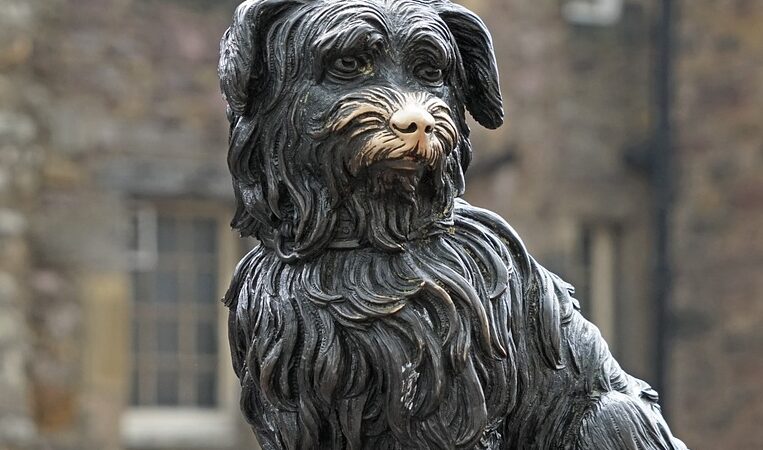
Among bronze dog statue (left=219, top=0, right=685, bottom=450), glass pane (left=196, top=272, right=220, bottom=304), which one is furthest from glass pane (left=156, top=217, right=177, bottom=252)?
bronze dog statue (left=219, top=0, right=685, bottom=450)

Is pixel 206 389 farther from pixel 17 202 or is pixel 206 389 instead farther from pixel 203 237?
pixel 17 202

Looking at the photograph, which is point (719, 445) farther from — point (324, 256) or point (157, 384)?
point (324, 256)

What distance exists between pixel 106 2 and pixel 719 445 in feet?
19.4

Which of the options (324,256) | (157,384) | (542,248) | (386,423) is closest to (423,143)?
(324,256)

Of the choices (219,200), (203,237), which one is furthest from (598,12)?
(203,237)

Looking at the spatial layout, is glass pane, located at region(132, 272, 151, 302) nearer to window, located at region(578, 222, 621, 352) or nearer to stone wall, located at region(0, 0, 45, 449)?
stone wall, located at region(0, 0, 45, 449)

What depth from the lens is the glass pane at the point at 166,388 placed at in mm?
11727

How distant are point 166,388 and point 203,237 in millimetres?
1150

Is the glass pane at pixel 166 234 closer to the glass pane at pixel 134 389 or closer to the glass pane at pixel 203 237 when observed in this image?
the glass pane at pixel 203 237

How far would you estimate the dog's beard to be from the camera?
2590 mm

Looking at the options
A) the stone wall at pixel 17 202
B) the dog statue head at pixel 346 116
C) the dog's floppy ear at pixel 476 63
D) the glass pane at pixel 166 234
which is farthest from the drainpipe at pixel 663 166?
the dog statue head at pixel 346 116

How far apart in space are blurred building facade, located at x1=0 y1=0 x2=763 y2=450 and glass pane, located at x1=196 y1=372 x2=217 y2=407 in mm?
16

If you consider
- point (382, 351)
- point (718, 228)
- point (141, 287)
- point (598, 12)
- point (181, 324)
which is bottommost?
point (181, 324)

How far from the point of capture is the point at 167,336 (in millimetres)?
11766
